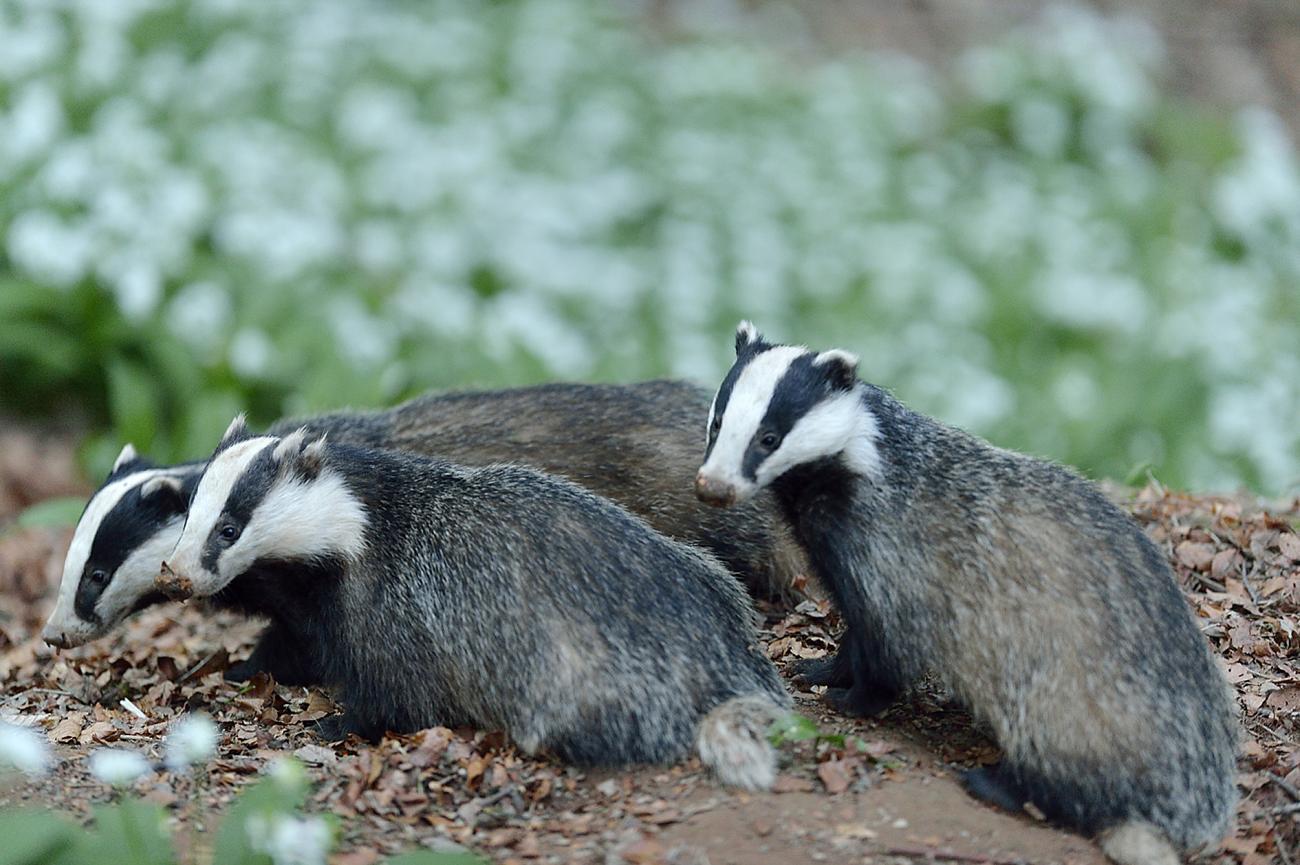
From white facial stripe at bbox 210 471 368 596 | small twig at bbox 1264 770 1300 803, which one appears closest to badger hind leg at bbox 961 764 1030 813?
small twig at bbox 1264 770 1300 803

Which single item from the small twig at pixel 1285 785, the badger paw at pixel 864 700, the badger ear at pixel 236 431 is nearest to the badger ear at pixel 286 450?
the badger ear at pixel 236 431

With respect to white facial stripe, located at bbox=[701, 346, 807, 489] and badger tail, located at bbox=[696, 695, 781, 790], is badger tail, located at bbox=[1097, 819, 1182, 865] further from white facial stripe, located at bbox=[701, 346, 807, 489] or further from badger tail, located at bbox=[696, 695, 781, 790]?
white facial stripe, located at bbox=[701, 346, 807, 489]

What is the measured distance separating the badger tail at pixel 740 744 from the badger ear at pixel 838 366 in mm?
1187

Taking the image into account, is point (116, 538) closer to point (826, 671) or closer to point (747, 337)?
point (747, 337)

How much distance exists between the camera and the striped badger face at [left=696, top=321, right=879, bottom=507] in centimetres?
547

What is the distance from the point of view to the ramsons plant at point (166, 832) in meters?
4.38

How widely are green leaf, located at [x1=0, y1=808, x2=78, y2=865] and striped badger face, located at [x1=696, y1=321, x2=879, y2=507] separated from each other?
232cm

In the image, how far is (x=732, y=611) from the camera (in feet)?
19.3

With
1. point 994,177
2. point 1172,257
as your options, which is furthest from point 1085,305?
point 994,177

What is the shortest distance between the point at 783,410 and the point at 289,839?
7.35 ft

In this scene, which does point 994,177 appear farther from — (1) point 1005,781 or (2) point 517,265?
(1) point 1005,781

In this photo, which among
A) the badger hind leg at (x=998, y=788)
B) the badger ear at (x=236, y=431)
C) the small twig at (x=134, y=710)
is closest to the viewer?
the badger hind leg at (x=998, y=788)

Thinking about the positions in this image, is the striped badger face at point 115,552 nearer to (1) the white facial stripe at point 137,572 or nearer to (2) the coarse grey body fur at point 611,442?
(1) the white facial stripe at point 137,572

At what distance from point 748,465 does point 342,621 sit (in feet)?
5.57
